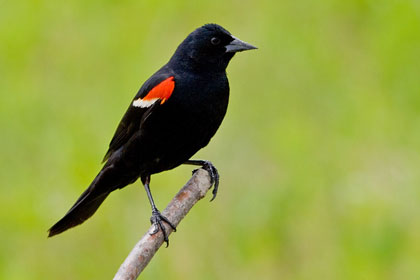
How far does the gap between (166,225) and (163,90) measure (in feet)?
2.65

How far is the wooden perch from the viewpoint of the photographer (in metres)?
3.15

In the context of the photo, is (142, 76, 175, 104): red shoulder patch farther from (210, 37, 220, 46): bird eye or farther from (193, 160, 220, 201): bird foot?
(193, 160, 220, 201): bird foot

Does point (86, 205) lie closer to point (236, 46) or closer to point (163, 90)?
point (163, 90)

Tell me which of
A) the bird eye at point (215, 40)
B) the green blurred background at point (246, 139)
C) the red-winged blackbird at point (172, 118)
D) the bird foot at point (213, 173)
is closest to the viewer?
the red-winged blackbird at point (172, 118)

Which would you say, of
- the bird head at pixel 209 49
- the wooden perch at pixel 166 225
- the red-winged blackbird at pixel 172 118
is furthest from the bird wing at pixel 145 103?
the wooden perch at pixel 166 225

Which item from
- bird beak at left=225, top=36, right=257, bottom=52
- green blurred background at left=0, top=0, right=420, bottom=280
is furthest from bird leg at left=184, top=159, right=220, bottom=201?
green blurred background at left=0, top=0, right=420, bottom=280

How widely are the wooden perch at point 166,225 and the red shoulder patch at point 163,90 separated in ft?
1.34

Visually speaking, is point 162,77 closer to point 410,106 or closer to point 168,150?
point 168,150

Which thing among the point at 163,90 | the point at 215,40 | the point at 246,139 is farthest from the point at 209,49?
the point at 246,139

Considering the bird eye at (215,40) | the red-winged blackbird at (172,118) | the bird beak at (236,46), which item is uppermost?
the bird eye at (215,40)

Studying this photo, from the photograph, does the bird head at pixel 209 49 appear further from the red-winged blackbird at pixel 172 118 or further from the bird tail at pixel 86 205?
the bird tail at pixel 86 205

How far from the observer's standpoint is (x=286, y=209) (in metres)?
5.84

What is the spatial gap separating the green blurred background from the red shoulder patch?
4.79ft

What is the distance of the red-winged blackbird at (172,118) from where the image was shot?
4.36 m
